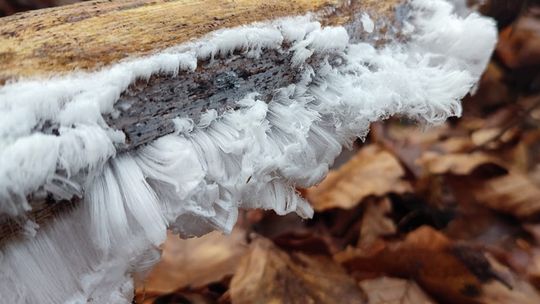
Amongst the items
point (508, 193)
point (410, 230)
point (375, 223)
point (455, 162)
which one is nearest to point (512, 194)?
point (508, 193)

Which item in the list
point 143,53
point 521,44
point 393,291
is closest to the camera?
point 143,53

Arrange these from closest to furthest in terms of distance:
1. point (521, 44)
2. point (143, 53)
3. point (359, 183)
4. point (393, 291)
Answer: point (143, 53)
point (393, 291)
point (359, 183)
point (521, 44)

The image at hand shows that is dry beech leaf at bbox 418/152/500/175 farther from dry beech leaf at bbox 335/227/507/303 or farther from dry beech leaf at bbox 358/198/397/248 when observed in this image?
dry beech leaf at bbox 335/227/507/303

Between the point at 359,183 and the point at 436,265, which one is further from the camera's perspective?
the point at 359,183

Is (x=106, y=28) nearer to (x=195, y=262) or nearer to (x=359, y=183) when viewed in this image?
(x=195, y=262)

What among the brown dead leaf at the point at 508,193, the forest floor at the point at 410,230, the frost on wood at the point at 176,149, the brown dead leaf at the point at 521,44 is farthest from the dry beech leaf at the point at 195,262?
the brown dead leaf at the point at 521,44

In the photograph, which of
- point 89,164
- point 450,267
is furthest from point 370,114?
point 450,267

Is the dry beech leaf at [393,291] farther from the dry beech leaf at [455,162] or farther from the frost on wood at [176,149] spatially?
the dry beech leaf at [455,162]
